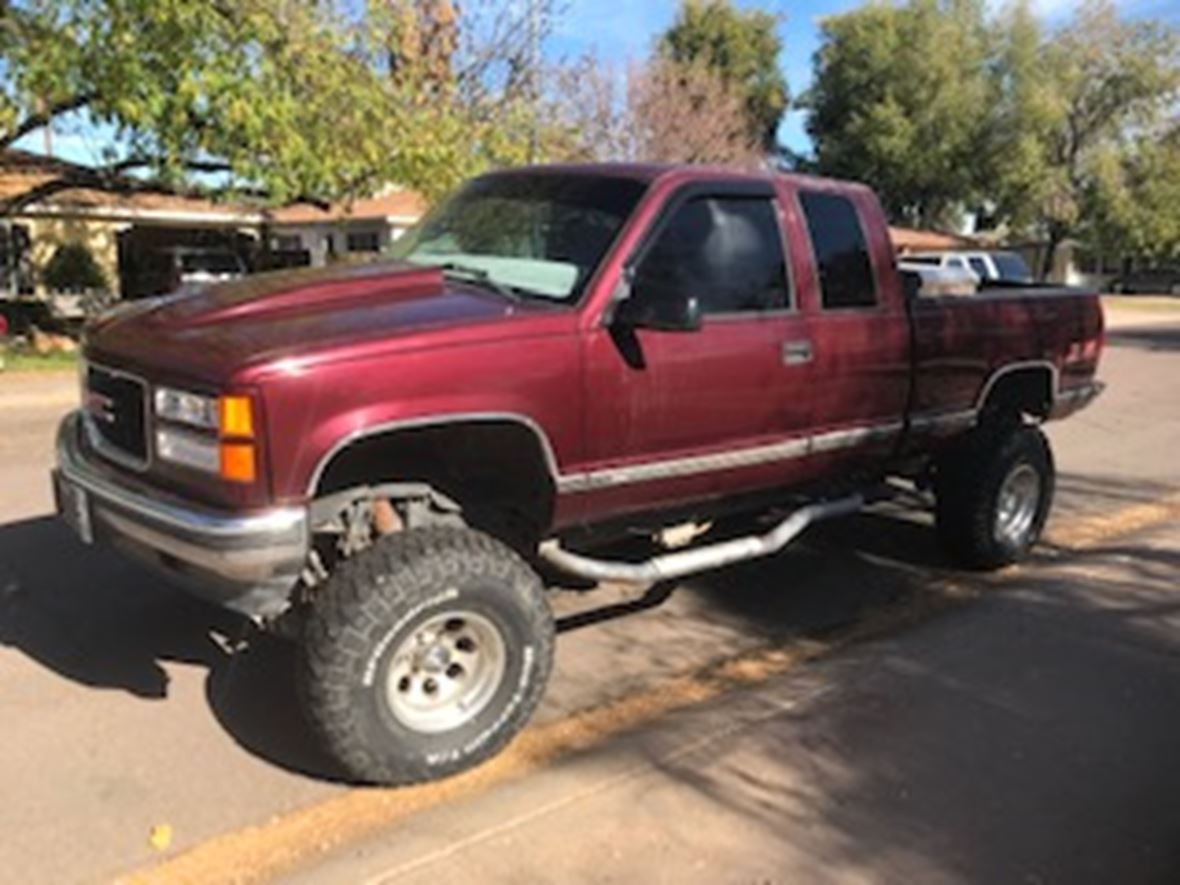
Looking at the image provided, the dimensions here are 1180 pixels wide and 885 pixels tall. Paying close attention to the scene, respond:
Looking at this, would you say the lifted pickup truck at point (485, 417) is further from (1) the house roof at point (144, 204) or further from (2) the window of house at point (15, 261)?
(2) the window of house at point (15, 261)

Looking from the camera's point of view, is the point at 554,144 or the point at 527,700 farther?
the point at 554,144

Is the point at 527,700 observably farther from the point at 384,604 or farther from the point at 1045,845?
the point at 1045,845

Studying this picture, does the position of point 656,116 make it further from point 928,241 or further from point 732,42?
point 732,42

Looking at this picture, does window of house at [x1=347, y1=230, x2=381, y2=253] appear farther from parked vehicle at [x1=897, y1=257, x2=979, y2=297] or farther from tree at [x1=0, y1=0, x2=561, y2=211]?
parked vehicle at [x1=897, y1=257, x2=979, y2=297]

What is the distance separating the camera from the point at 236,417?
11.2 ft

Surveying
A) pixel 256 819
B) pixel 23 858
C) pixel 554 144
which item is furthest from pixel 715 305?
pixel 554 144

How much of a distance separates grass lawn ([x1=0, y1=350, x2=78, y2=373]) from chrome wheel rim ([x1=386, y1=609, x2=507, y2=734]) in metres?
13.6

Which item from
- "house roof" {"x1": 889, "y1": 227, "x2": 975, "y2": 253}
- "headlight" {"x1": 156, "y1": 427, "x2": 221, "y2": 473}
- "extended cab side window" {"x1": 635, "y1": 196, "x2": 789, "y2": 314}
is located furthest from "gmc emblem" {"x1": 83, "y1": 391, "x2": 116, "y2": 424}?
"house roof" {"x1": 889, "y1": 227, "x2": 975, "y2": 253}

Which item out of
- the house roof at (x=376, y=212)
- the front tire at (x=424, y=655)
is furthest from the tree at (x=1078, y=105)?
the front tire at (x=424, y=655)

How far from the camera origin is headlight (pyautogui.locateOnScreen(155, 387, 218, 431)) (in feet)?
11.4

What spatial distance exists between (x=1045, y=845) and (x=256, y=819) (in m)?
2.45

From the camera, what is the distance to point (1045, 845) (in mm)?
3473

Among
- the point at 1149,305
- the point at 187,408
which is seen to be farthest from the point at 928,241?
the point at 187,408

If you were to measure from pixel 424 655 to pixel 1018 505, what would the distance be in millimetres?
4024
